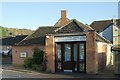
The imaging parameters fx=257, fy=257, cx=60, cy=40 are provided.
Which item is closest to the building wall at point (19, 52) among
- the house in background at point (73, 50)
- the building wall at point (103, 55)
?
the house in background at point (73, 50)

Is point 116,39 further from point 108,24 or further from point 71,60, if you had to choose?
point 71,60

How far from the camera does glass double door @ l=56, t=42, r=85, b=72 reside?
80.6ft

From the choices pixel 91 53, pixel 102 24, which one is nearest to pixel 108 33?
pixel 102 24

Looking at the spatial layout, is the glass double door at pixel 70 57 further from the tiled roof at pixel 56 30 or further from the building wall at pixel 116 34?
the building wall at pixel 116 34

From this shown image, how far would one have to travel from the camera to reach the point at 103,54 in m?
28.8

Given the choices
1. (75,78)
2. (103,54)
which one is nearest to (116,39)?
(103,54)

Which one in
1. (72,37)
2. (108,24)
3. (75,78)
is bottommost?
(75,78)

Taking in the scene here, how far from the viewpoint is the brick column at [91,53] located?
23.8 meters

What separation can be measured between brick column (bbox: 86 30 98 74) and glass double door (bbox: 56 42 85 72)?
633 mm

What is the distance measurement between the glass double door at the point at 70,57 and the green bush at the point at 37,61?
1890 mm

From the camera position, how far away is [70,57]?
2500 centimetres

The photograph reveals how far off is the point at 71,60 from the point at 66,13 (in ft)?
67.1

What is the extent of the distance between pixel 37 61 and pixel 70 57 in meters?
4.78

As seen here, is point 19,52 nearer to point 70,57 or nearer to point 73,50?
point 70,57
